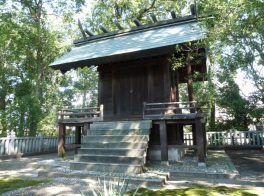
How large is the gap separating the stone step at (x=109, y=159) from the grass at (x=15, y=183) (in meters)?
1.45

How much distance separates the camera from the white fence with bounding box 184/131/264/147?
12.5m

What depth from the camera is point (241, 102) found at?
1525 centimetres

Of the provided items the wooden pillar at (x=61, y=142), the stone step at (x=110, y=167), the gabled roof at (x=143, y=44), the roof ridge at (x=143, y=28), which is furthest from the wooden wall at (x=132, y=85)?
the stone step at (x=110, y=167)

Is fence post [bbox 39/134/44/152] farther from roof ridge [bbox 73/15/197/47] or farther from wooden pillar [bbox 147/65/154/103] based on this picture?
wooden pillar [bbox 147/65/154/103]

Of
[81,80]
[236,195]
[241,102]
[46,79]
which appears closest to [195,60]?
[236,195]

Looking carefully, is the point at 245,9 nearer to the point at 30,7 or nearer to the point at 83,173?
the point at 83,173

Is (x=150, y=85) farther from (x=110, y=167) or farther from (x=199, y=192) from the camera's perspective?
(x=199, y=192)

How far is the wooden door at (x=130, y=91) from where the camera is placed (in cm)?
966

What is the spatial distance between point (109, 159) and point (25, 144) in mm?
Result: 7329

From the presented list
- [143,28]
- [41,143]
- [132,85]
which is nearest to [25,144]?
[41,143]

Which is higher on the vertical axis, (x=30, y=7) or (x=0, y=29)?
(x=30, y=7)

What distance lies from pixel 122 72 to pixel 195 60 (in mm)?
3423

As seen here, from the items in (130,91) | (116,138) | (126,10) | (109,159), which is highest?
(126,10)

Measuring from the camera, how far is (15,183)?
18.7 ft
